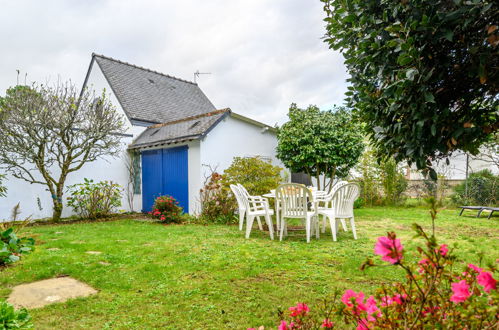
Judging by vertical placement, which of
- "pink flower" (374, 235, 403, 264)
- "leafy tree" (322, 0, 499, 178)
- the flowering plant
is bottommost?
the flowering plant

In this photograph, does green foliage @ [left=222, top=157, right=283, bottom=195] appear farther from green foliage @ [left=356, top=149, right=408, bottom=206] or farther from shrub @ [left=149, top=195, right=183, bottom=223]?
green foliage @ [left=356, top=149, right=408, bottom=206]

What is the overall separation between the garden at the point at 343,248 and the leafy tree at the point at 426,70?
11mm

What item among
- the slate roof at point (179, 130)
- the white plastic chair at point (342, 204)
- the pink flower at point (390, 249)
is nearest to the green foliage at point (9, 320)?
the pink flower at point (390, 249)

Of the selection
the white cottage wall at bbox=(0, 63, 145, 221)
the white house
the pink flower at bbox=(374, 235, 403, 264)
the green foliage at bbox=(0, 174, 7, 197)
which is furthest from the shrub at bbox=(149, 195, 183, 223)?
the pink flower at bbox=(374, 235, 403, 264)

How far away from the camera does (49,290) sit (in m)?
3.20

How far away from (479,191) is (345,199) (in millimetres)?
8907

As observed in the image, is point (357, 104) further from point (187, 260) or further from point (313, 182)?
point (313, 182)

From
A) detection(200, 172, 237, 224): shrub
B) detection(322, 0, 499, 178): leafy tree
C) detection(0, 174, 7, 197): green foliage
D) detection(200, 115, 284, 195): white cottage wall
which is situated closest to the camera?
detection(322, 0, 499, 178): leafy tree

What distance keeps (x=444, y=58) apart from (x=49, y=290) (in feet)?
14.3

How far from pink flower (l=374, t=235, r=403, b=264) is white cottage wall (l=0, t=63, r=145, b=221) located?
11210mm

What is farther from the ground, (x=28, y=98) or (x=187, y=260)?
(x=28, y=98)

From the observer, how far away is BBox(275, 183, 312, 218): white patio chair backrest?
225 inches

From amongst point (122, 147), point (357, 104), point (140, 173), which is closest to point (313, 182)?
point (140, 173)

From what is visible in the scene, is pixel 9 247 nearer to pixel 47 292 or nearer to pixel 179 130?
pixel 47 292
